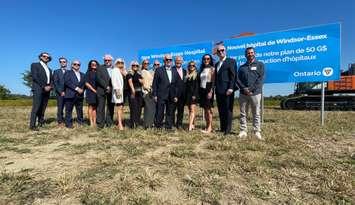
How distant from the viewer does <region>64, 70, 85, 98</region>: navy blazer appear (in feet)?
28.0

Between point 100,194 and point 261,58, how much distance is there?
24.6 ft

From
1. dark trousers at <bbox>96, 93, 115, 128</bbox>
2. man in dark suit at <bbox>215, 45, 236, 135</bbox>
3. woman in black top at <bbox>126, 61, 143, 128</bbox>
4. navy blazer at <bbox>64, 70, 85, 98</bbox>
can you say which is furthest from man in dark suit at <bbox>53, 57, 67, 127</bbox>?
man in dark suit at <bbox>215, 45, 236, 135</bbox>

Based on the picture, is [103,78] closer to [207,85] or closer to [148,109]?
[148,109]

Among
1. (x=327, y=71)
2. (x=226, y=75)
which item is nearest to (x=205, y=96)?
(x=226, y=75)

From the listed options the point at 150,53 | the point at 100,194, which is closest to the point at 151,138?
the point at 100,194

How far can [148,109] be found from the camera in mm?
7855

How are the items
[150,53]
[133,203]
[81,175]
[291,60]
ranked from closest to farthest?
[133,203]
[81,175]
[291,60]
[150,53]

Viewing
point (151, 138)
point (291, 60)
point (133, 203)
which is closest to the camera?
point (133, 203)

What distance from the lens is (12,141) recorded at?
6.24 meters

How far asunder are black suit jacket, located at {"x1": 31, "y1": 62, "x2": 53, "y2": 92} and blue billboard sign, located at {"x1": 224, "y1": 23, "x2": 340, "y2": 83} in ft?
18.2

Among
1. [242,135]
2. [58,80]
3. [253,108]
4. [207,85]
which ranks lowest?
[242,135]

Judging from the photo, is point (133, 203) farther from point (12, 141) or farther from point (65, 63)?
point (65, 63)

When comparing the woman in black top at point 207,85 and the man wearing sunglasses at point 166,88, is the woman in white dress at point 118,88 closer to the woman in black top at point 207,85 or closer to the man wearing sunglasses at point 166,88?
the man wearing sunglasses at point 166,88

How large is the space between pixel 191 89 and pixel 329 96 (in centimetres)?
1584
